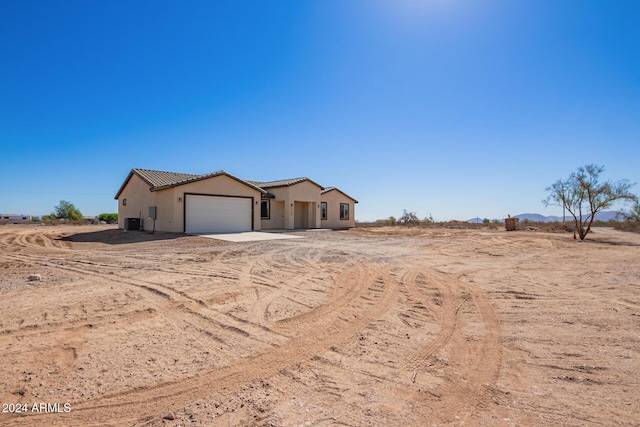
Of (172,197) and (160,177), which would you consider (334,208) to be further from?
(172,197)

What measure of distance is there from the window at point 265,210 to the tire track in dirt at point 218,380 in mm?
19803

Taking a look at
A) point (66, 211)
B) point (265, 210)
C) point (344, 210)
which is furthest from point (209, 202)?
point (66, 211)

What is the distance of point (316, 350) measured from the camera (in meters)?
3.53

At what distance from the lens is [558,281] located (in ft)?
23.0

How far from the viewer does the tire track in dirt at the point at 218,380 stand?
7.75 ft

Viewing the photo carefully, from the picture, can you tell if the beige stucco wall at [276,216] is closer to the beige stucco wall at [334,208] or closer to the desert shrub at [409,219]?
the beige stucco wall at [334,208]

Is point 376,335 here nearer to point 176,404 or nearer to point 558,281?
point 176,404

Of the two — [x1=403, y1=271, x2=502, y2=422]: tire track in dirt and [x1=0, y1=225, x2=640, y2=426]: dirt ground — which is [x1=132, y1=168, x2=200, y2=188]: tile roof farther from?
[x1=403, y1=271, x2=502, y2=422]: tire track in dirt

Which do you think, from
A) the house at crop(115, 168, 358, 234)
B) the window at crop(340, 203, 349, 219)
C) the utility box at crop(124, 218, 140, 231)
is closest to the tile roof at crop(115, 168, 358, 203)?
the house at crop(115, 168, 358, 234)

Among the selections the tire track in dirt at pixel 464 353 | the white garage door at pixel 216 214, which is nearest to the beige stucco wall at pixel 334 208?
the white garage door at pixel 216 214

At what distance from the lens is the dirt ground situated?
2.46 metres

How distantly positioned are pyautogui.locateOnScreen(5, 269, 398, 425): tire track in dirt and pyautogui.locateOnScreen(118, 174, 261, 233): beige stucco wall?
14.9 meters

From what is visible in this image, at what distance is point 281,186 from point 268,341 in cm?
2190

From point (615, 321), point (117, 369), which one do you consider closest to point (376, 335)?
point (117, 369)
